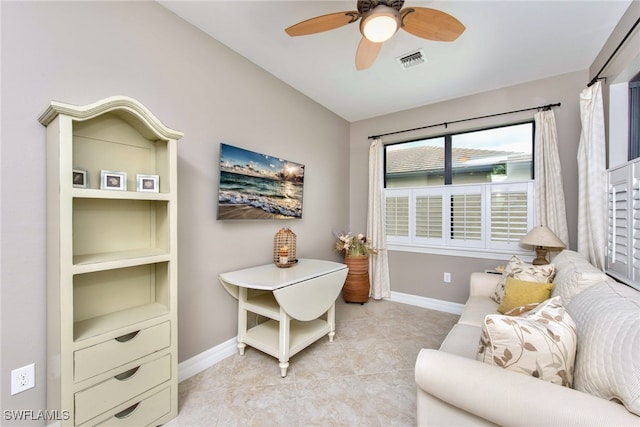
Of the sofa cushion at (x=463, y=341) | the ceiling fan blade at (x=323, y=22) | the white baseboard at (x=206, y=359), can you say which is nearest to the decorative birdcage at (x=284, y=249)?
the white baseboard at (x=206, y=359)

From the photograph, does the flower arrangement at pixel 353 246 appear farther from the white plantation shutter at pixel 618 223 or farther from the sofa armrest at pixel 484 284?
the white plantation shutter at pixel 618 223

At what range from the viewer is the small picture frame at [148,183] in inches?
57.8

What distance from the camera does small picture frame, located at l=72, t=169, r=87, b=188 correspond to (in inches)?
51.8

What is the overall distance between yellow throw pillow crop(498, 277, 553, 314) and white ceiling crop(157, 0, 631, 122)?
6.04 ft

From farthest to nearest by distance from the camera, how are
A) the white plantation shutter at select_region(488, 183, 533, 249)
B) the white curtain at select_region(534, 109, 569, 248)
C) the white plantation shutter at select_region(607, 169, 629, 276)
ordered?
the white plantation shutter at select_region(488, 183, 533, 249)
the white curtain at select_region(534, 109, 569, 248)
the white plantation shutter at select_region(607, 169, 629, 276)

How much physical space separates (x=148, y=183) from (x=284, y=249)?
116cm

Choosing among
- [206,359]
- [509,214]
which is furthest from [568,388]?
[509,214]

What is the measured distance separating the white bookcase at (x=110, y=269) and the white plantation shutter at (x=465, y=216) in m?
2.94

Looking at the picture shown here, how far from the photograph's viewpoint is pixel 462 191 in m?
3.04

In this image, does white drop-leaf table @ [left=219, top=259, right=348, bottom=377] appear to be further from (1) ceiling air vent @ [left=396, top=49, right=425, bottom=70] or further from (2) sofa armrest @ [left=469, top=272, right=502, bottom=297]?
(1) ceiling air vent @ [left=396, top=49, right=425, bottom=70]

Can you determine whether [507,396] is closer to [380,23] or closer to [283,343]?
[283,343]

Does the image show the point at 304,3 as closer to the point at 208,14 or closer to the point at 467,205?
the point at 208,14

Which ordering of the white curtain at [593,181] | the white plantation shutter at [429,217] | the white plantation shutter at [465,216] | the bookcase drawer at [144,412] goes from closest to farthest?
the bookcase drawer at [144,412] → the white curtain at [593,181] → the white plantation shutter at [465,216] → the white plantation shutter at [429,217]

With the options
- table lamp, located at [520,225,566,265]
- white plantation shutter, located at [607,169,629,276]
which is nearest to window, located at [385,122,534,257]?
table lamp, located at [520,225,566,265]
